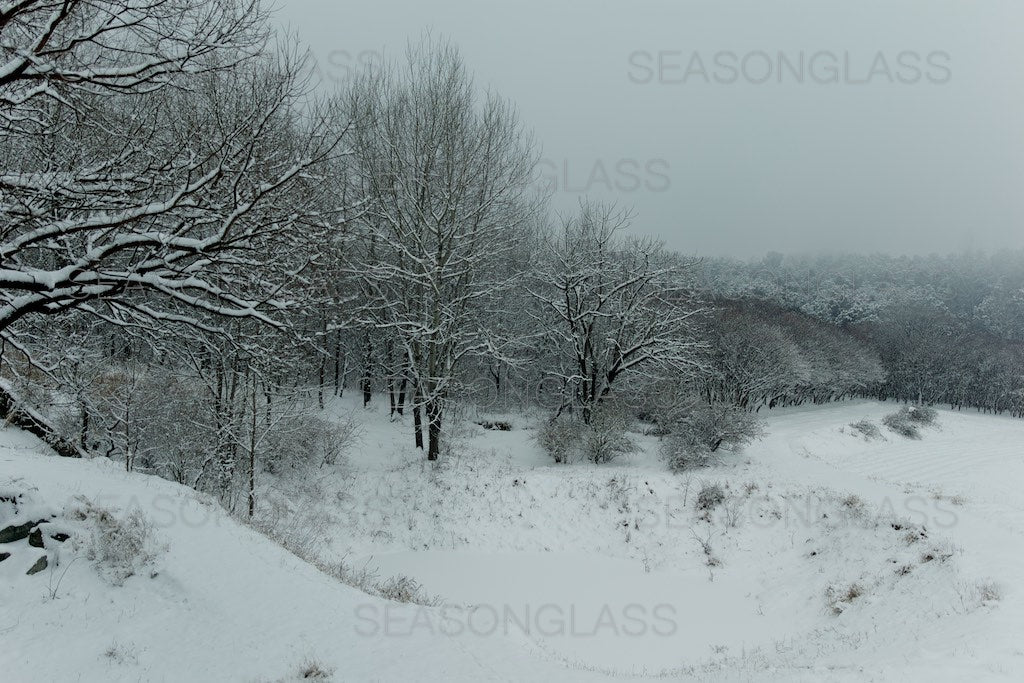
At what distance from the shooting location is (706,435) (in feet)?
55.0

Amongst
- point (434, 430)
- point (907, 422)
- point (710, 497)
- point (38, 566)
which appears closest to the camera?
point (38, 566)

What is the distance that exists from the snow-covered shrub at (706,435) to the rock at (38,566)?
1460 centimetres

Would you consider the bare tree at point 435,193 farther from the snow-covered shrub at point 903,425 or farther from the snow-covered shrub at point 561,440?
the snow-covered shrub at point 903,425

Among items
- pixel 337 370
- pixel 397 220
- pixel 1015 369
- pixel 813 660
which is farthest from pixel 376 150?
pixel 1015 369

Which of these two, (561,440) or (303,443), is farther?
(561,440)

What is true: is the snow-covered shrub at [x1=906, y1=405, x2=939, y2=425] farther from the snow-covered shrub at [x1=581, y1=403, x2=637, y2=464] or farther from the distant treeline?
the snow-covered shrub at [x1=581, y1=403, x2=637, y2=464]

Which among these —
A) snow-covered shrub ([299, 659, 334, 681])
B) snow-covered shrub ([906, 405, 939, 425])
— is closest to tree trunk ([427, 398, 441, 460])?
snow-covered shrub ([299, 659, 334, 681])

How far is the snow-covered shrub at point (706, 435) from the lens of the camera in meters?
16.2

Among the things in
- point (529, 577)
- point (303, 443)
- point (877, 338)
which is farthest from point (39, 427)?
point (877, 338)

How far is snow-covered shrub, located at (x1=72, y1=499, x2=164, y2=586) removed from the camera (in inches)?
222

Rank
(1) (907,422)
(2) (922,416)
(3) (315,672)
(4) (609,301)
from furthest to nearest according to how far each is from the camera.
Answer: (2) (922,416) < (1) (907,422) < (4) (609,301) < (3) (315,672)

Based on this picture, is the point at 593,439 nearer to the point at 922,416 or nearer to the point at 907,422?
the point at 907,422

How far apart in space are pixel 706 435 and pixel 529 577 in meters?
8.01

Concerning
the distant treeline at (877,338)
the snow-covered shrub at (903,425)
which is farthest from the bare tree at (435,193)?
the snow-covered shrub at (903,425)
